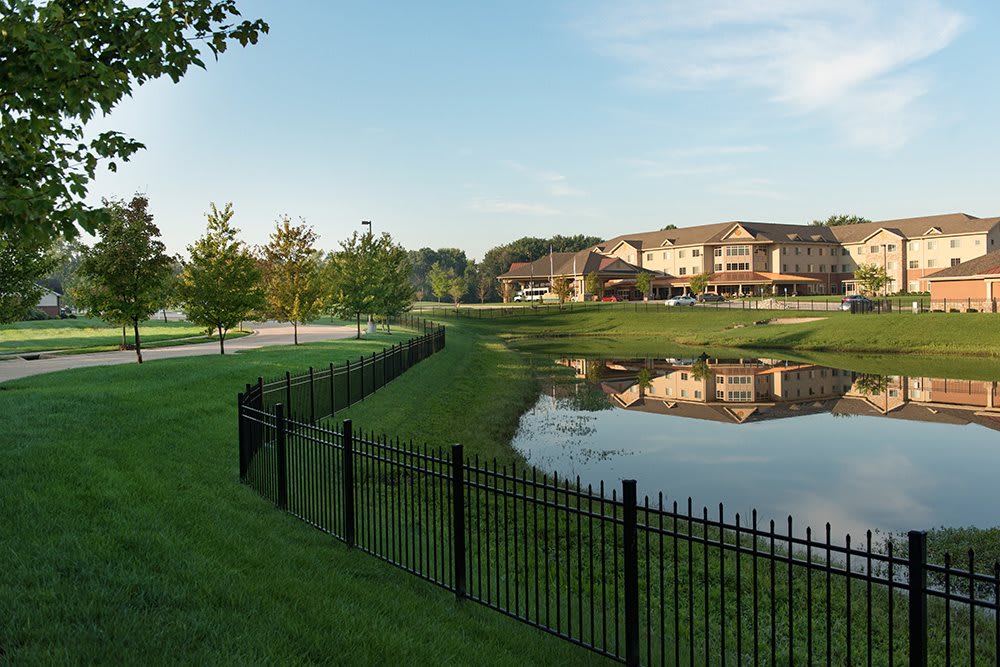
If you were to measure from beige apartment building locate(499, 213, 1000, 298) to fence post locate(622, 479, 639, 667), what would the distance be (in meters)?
97.5

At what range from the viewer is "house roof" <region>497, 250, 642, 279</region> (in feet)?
349

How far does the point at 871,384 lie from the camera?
34.1m

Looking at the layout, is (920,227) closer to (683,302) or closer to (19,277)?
(683,302)

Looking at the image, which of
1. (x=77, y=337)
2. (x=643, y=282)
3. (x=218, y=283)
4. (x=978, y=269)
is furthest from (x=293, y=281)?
(x=643, y=282)

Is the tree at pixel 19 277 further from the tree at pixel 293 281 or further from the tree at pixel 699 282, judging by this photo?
the tree at pixel 699 282

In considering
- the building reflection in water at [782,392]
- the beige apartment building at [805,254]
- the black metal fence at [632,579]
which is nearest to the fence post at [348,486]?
the black metal fence at [632,579]

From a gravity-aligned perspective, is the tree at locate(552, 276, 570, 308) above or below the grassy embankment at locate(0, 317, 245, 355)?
above

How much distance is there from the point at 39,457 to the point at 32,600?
5.00m

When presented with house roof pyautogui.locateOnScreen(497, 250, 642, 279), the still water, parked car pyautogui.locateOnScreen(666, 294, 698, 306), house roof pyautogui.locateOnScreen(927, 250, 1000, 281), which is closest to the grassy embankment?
the still water

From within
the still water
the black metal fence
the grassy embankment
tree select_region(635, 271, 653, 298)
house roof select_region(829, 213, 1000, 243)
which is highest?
house roof select_region(829, 213, 1000, 243)

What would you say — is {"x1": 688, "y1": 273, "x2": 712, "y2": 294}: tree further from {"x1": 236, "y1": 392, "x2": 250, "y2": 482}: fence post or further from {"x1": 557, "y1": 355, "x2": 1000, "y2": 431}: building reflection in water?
{"x1": 236, "y1": 392, "x2": 250, "y2": 482}: fence post

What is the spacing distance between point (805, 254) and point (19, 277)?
341ft

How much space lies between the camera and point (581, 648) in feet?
24.1

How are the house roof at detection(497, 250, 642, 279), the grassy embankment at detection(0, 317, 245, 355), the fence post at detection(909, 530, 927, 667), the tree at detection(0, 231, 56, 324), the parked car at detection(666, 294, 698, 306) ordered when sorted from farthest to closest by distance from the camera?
the house roof at detection(497, 250, 642, 279) → the parked car at detection(666, 294, 698, 306) → the grassy embankment at detection(0, 317, 245, 355) → the tree at detection(0, 231, 56, 324) → the fence post at detection(909, 530, 927, 667)
